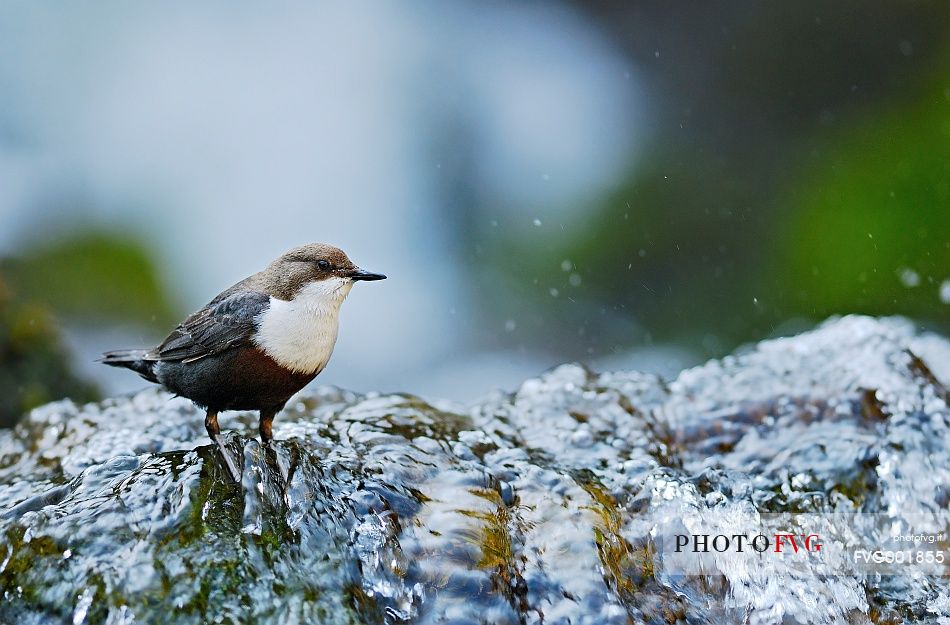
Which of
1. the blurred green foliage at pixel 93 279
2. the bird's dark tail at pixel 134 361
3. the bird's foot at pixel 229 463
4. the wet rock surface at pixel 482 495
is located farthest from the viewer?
the blurred green foliage at pixel 93 279

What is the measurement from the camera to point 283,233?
353 inches

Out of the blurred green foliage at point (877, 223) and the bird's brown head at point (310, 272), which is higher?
the blurred green foliage at point (877, 223)

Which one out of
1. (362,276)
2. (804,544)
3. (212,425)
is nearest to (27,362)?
(212,425)

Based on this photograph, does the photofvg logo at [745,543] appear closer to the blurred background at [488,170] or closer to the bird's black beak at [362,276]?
the bird's black beak at [362,276]

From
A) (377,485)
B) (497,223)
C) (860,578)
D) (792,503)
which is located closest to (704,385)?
(792,503)

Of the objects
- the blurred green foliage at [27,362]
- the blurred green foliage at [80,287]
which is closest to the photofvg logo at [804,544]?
the blurred green foliage at [27,362]

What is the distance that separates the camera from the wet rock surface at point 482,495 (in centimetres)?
288

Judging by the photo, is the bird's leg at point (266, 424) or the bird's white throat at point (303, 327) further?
the bird's leg at point (266, 424)

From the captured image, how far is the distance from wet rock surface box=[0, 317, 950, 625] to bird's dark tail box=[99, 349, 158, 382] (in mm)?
330

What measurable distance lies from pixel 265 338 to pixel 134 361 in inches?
36.0

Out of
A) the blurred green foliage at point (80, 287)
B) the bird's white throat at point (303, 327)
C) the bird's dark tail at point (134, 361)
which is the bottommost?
the bird's dark tail at point (134, 361)

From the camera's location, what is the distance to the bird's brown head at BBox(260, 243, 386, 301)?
12.1ft

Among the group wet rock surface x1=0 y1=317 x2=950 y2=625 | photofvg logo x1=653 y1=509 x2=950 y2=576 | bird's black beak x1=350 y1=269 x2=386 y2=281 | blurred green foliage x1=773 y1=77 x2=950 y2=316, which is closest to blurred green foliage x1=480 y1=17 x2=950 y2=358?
blurred green foliage x1=773 y1=77 x2=950 y2=316

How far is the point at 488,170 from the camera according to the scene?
9.78 metres
